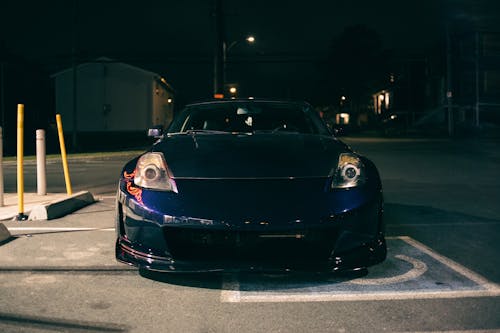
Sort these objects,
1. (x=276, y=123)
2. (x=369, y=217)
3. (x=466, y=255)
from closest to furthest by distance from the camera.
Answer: (x=369, y=217)
(x=466, y=255)
(x=276, y=123)

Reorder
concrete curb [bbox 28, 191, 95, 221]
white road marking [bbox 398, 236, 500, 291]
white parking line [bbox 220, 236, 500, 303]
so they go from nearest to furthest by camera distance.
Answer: white parking line [bbox 220, 236, 500, 303]
white road marking [bbox 398, 236, 500, 291]
concrete curb [bbox 28, 191, 95, 221]

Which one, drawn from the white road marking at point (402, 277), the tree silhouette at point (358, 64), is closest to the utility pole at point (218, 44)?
the white road marking at point (402, 277)

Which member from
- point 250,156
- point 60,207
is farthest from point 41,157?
point 250,156

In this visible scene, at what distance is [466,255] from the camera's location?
5402 mm

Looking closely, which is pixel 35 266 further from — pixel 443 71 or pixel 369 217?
pixel 443 71

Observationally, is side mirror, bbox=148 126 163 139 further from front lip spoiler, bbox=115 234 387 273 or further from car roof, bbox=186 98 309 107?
front lip spoiler, bbox=115 234 387 273

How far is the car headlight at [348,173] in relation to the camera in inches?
167

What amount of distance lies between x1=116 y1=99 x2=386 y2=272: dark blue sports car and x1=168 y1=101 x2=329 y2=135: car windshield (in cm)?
153

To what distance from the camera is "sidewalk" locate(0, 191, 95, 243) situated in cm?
743

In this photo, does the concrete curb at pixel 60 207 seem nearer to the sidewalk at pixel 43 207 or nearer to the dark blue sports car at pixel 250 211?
the sidewalk at pixel 43 207

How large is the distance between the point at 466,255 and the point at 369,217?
69.4 inches

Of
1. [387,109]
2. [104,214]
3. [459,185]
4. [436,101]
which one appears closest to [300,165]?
[104,214]

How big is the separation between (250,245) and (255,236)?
7cm

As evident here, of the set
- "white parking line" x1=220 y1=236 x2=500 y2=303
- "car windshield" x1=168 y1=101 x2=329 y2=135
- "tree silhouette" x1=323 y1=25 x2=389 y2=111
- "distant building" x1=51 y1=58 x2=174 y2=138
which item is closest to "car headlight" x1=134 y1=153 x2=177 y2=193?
"white parking line" x1=220 y1=236 x2=500 y2=303
